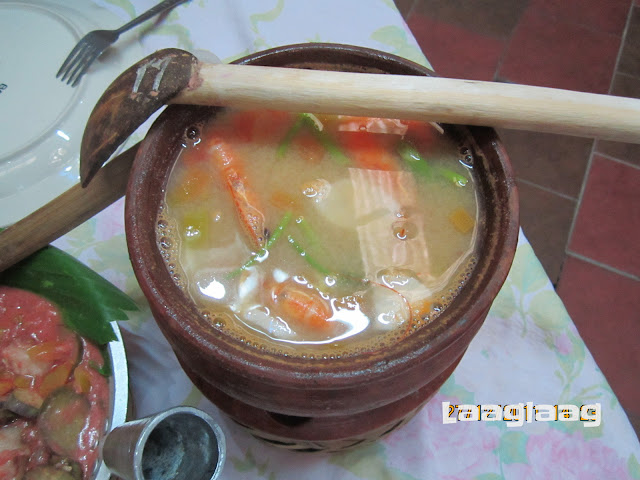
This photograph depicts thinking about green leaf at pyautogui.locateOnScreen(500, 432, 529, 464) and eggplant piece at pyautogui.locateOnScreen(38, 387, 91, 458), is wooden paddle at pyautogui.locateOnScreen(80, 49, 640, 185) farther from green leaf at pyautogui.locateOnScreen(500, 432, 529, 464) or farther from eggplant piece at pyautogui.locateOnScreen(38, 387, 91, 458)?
green leaf at pyautogui.locateOnScreen(500, 432, 529, 464)

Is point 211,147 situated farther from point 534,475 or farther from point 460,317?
point 534,475

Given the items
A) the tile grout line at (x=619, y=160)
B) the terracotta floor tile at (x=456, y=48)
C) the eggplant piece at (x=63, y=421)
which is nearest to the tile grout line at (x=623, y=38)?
the tile grout line at (x=619, y=160)

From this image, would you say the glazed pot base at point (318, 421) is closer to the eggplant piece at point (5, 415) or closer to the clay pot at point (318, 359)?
the clay pot at point (318, 359)

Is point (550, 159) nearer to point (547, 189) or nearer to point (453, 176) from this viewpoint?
point (547, 189)

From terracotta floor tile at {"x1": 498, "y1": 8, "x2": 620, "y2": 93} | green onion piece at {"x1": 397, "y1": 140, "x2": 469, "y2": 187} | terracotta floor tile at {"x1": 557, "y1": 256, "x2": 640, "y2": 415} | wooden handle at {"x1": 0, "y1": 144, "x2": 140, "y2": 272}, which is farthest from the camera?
terracotta floor tile at {"x1": 498, "y1": 8, "x2": 620, "y2": 93}

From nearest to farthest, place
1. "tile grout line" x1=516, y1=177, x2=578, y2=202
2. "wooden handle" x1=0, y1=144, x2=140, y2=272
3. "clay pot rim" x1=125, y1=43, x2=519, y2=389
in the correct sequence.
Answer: "clay pot rim" x1=125, y1=43, x2=519, y2=389, "wooden handle" x1=0, y1=144, x2=140, y2=272, "tile grout line" x1=516, y1=177, x2=578, y2=202

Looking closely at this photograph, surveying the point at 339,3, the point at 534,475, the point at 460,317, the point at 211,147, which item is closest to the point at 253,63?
the point at 211,147

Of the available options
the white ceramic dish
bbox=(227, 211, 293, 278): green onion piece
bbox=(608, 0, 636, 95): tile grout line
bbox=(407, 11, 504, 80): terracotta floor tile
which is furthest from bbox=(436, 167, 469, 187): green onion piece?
bbox=(608, 0, 636, 95): tile grout line
